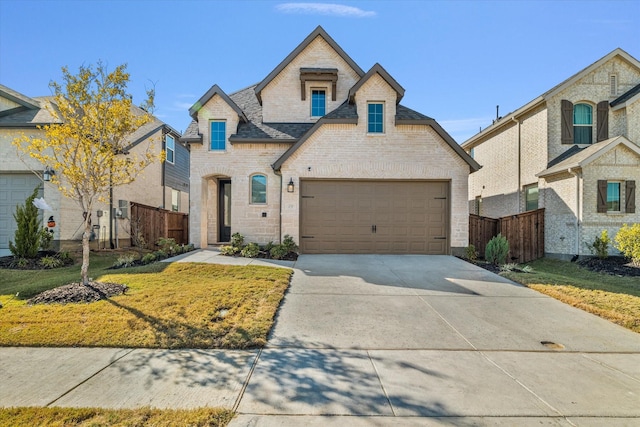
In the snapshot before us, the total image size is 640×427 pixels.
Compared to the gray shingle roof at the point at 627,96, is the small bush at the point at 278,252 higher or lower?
lower

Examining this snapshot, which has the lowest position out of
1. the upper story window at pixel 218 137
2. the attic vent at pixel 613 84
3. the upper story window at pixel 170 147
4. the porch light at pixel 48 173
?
the porch light at pixel 48 173

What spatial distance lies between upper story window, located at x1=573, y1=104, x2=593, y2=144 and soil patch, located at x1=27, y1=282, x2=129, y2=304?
1848 cm

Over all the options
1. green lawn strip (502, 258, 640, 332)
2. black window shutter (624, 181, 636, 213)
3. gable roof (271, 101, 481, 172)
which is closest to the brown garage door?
gable roof (271, 101, 481, 172)

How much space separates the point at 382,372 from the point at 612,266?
39.1 ft

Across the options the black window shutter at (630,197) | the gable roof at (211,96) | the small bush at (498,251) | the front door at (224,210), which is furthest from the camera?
the front door at (224,210)

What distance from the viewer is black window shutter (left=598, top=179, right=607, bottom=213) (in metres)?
12.3

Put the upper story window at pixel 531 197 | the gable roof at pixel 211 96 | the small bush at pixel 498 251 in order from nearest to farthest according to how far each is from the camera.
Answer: the small bush at pixel 498 251, the gable roof at pixel 211 96, the upper story window at pixel 531 197

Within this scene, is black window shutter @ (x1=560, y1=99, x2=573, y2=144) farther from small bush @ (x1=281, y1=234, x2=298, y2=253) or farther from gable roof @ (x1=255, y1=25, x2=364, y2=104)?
small bush @ (x1=281, y1=234, x2=298, y2=253)

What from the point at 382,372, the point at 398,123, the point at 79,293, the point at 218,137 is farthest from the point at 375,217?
the point at 79,293

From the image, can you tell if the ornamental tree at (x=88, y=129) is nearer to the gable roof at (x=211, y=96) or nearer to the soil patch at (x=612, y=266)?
the gable roof at (x=211, y=96)

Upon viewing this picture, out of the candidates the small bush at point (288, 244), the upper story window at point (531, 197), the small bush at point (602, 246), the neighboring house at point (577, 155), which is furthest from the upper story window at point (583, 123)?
the small bush at point (288, 244)

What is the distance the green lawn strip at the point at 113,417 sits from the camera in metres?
2.83

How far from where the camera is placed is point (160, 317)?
5344 millimetres

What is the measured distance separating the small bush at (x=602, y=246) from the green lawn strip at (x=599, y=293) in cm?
208
